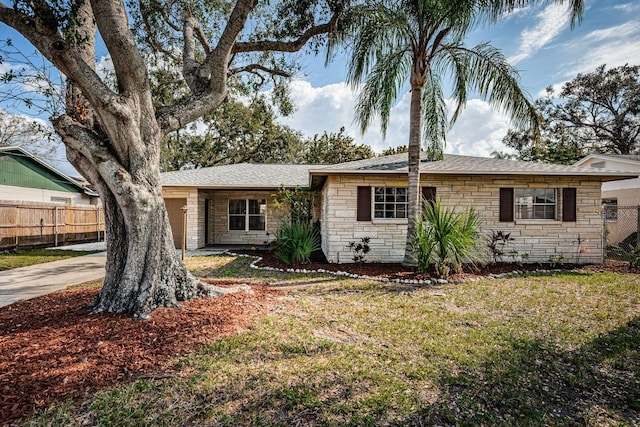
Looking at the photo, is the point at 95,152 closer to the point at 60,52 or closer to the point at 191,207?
the point at 60,52

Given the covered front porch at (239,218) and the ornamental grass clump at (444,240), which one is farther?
the covered front porch at (239,218)

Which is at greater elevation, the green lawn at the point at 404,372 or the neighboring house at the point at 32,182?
the neighboring house at the point at 32,182

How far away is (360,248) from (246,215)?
22.0 feet

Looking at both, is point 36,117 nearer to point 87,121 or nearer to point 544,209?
point 87,121

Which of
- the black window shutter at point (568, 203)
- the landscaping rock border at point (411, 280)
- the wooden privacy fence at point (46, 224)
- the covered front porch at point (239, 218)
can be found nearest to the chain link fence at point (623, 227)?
the black window shutter at point (568, 203)

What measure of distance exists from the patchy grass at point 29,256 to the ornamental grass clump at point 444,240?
36.3 feet

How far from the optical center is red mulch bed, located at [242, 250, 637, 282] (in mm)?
7339

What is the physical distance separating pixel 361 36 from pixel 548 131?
2405cm

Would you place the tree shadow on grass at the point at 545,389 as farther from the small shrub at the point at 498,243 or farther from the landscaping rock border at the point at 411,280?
the small shrub at the point at 498,243

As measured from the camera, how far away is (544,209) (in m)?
9.77

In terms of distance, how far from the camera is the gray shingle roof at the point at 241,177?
12133mm

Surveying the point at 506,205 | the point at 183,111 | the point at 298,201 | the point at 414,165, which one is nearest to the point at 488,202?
the point at 506,205

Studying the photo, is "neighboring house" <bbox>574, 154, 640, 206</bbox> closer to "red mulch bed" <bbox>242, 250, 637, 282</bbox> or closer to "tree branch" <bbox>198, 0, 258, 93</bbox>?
"red mulch bed" <bbox>242, 250, 637, 282</bbox>

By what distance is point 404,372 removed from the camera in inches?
122
